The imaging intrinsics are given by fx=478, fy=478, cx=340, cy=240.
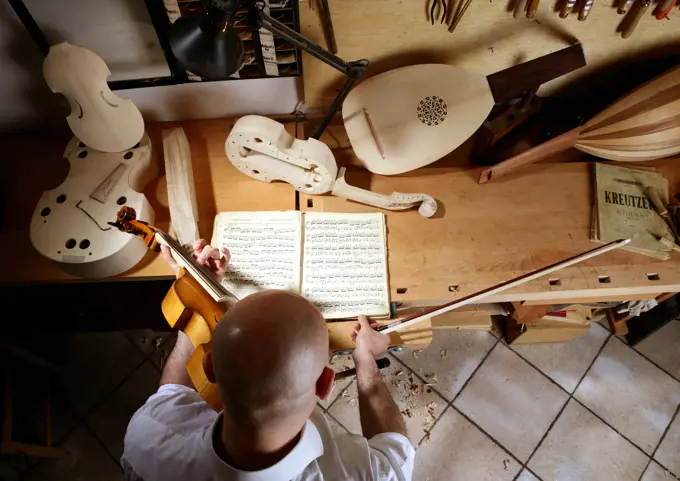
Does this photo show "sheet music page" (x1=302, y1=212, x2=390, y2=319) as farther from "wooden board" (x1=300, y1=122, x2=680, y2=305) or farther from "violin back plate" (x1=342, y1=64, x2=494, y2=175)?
"violin back plate" (x1=342, y1=64, x2=494, y2=175)

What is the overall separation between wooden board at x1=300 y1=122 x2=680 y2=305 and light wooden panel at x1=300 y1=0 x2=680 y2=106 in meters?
0.34

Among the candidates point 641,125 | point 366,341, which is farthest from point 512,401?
point 641,125

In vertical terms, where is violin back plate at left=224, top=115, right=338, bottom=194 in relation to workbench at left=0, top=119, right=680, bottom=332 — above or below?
above

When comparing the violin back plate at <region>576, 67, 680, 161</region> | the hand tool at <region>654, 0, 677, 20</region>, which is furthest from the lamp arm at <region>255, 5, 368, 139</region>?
the hand tool at <region>654, 0, 677, 20</region>

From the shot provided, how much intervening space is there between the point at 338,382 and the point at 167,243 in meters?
1.28

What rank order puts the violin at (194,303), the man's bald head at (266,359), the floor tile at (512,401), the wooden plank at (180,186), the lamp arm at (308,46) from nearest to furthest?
the man's bald head at (266,359) → the lamp arm at (308,46) → the violin at (194,303) → the wooden plank at (180,186) → the floor tile at (512,401)

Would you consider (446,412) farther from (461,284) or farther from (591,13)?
(591,13)

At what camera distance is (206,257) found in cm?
138

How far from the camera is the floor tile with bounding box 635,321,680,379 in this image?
7.81ft

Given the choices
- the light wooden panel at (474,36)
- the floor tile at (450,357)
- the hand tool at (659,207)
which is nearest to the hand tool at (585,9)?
the light wooden panel at (474,36)

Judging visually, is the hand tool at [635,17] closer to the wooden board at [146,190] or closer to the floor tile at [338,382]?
the wooden board at [146,190]

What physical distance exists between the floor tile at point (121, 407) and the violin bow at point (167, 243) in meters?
1.17

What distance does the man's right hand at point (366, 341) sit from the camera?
1.39 metres

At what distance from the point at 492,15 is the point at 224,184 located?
992mm
